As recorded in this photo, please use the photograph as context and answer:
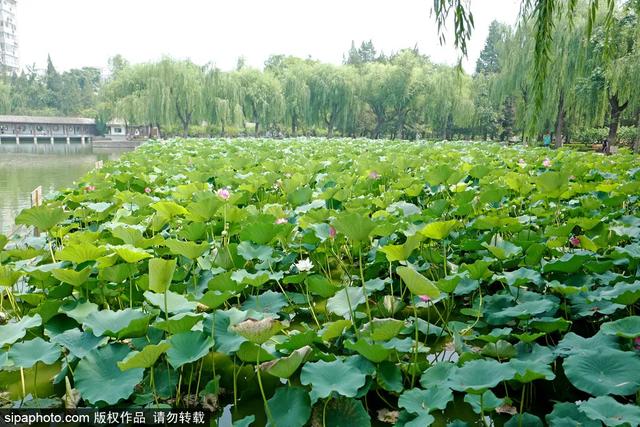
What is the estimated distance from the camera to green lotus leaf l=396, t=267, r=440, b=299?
115 centimetres

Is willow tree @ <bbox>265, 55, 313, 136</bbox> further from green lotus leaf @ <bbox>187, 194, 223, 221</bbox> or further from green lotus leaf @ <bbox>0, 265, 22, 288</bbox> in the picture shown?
green lotus leaf @ <bbox>0, 265, 22, 288</bbox>

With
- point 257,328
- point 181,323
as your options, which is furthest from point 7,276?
point 257,328

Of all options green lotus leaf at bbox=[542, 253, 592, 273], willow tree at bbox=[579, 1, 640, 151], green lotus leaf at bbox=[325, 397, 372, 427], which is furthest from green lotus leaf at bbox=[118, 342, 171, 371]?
willow tree at bbox=[579, 1, 640, 151]

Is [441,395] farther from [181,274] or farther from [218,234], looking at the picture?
[218,234]

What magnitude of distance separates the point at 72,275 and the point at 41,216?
635mm

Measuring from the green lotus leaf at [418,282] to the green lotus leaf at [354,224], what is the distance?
26 centimetres

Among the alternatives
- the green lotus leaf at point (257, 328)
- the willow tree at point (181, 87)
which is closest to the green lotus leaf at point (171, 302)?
the green lotus leaf at point (257, 328)

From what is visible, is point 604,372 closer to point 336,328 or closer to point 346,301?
point 336,328

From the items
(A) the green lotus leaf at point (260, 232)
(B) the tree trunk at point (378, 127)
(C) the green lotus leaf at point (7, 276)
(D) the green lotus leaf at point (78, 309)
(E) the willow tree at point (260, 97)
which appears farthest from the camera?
(B) the tree trunk at point (378, 127)

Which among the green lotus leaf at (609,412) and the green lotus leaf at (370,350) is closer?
the green lotus leaf at (609,412)

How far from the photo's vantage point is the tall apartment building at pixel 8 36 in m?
66.8

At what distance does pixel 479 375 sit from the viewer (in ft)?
3.20

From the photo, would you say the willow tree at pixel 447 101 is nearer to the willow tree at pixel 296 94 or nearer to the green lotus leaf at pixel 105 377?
the willow tree at pixel 296 94

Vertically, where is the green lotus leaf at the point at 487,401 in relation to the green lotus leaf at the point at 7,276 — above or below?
below
